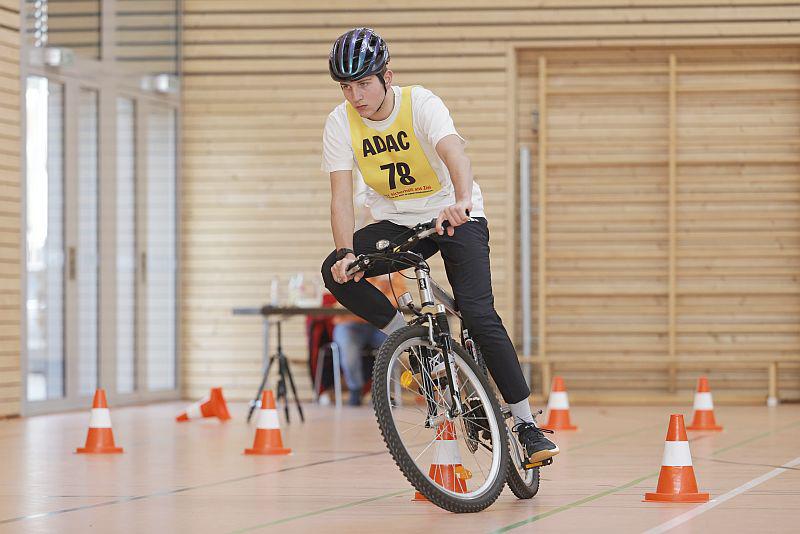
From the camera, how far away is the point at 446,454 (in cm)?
388

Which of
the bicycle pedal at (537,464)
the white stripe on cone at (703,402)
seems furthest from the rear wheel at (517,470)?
the white stripe on cone at (703,402)

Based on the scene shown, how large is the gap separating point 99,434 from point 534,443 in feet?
9.35

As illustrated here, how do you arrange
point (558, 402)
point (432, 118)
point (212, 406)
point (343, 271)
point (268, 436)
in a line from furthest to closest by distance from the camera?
point (212, 406) < point (558, 402) < point (268, 436) < point (432, 118) < point (343, 271)

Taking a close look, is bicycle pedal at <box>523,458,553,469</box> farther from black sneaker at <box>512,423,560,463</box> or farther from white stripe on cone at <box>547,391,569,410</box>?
white stripe on cone at <box>547,391,569,410</box>

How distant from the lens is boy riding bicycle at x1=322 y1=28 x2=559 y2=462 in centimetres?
397

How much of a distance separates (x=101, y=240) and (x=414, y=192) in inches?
241

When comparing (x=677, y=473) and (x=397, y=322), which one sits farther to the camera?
(x=677, y=473)

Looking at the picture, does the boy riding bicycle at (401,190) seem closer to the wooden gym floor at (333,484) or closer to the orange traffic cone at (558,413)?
the wooden gym floor at (333,484)

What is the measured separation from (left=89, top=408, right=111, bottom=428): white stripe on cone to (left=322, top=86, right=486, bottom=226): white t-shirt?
8.49 ft

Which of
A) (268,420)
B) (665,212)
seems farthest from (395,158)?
(665,212)

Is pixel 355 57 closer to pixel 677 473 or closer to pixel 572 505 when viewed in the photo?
pixel 572 505

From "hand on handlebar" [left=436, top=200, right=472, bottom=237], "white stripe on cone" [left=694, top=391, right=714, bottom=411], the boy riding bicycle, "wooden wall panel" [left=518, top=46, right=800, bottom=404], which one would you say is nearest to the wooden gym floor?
"white stripe on cone" [left=694, top=391, right=714, bottom=411]

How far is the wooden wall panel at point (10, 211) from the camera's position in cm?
875

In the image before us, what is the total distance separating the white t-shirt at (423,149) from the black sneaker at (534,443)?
694 millimetres
